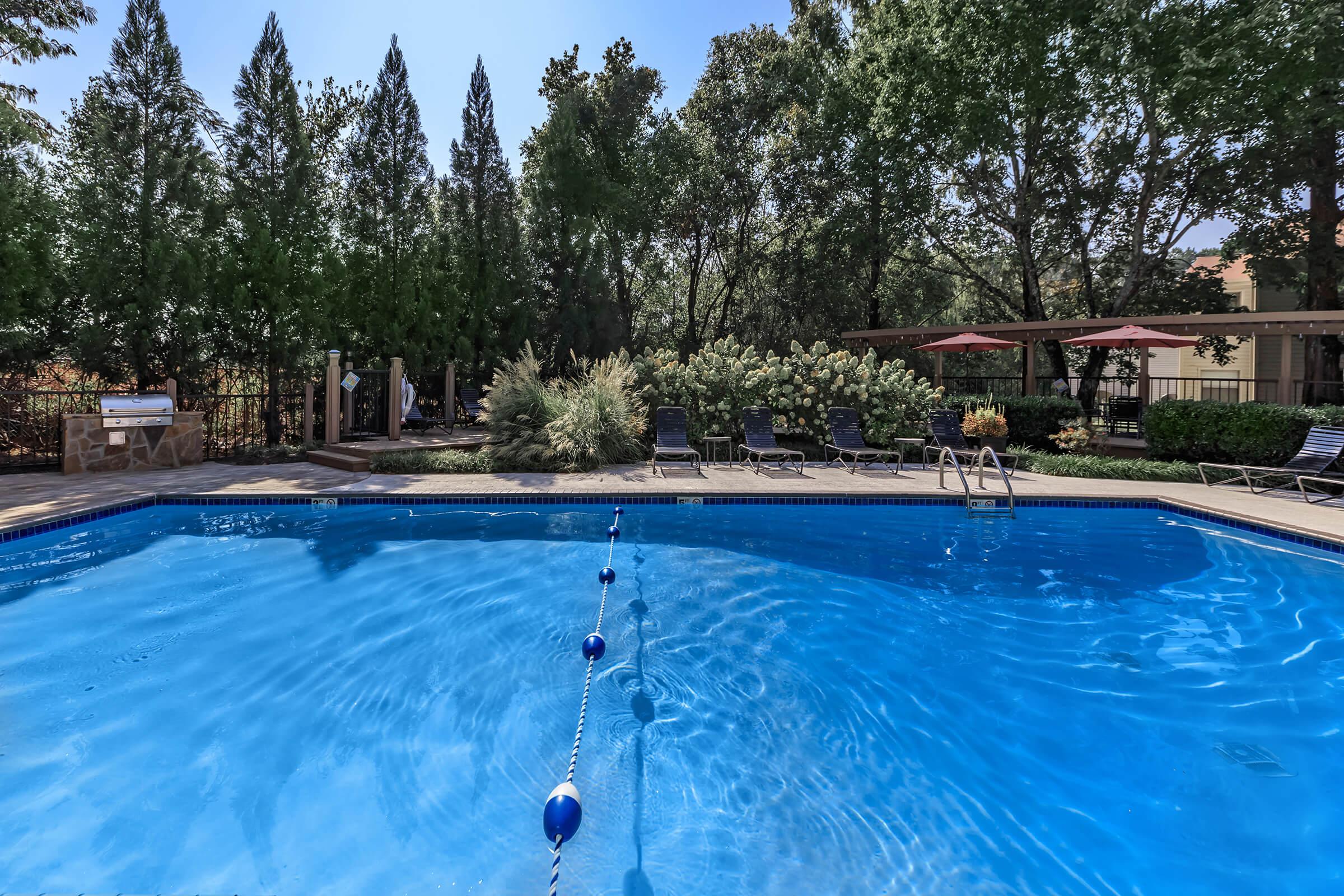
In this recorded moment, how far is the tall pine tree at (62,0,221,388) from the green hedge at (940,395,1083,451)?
14.2m

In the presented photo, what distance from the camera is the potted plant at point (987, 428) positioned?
1115 centimetres


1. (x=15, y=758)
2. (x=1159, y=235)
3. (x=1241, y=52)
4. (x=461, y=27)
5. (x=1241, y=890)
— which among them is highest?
(x=461, y=27)

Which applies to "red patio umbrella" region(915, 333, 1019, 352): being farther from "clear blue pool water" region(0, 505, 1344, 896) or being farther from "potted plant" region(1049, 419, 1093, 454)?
"clear blue pool water" region(0, 505, 1344, 896)

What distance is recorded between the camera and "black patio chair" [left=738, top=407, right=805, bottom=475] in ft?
33.8

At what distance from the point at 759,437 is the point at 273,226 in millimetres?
9596

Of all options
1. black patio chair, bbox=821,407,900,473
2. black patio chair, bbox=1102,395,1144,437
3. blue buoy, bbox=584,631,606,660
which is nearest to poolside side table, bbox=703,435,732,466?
black patio chair, bbox=821,407,900,473

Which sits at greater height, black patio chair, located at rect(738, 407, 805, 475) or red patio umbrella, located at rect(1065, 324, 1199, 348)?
red patio umbrella, located at rect(1065, 324, 1199, 348)

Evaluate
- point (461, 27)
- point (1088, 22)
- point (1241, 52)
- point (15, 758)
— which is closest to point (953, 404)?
point (1241, 52)

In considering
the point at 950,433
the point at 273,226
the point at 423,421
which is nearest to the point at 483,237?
the point at 273,226

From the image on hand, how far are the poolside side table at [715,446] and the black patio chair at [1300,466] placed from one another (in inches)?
259

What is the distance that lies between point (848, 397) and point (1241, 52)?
31.9 feet

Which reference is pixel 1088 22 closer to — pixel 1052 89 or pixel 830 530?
pixel 1052 89

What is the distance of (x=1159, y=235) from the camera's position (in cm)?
1748

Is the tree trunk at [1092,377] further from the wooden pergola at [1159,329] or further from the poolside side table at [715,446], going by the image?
the poolside side table at [715,446]
